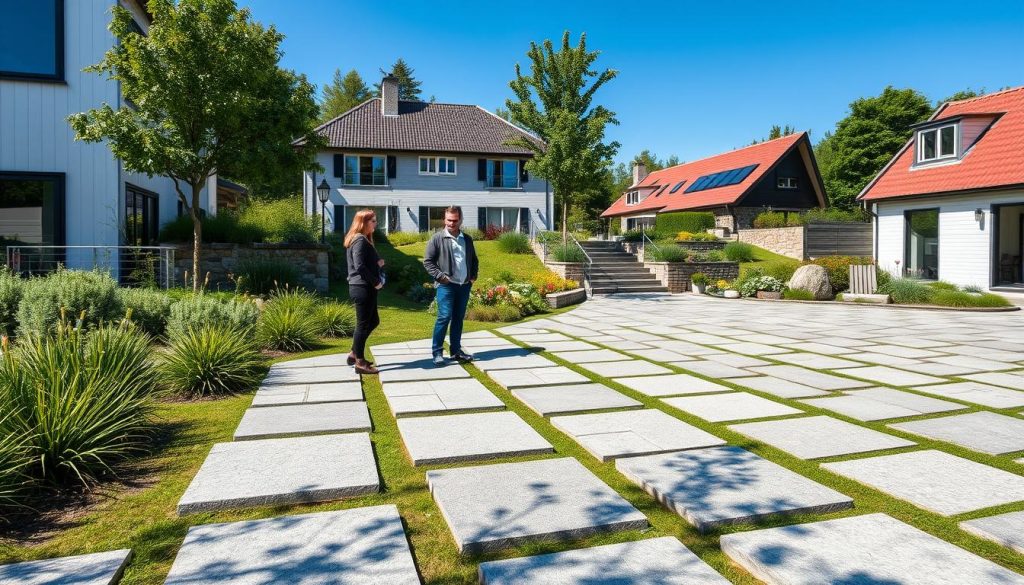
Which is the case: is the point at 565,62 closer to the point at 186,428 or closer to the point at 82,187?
the point at 82,187

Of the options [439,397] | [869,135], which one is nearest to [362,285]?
[439,397]

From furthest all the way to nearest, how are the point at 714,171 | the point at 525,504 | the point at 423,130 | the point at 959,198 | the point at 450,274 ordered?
the point at 714,171, the point at 423,130, the point at 959,198, the point at 450,274, the point at 525,504

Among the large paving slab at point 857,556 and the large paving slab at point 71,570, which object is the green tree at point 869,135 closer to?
the large paving slab at point 857,556

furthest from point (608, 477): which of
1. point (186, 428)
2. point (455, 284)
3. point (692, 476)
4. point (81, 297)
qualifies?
point (81, 297)

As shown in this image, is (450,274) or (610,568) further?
(450,274)

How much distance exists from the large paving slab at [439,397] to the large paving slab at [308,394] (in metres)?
0.30

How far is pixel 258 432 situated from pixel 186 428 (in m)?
0.64

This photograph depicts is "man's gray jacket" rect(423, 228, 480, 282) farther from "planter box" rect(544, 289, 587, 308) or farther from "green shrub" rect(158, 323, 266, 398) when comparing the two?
"planter box" rect(544, 289, 587, 308)

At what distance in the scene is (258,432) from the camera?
3932mm

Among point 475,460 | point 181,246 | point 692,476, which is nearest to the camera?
point 692,476

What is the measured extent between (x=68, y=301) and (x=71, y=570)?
228 inches

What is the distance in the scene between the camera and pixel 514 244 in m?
21.0

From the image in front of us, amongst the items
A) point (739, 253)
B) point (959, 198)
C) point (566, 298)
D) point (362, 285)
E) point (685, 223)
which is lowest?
point (566, 298)

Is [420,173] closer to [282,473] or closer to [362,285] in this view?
[362,285]
